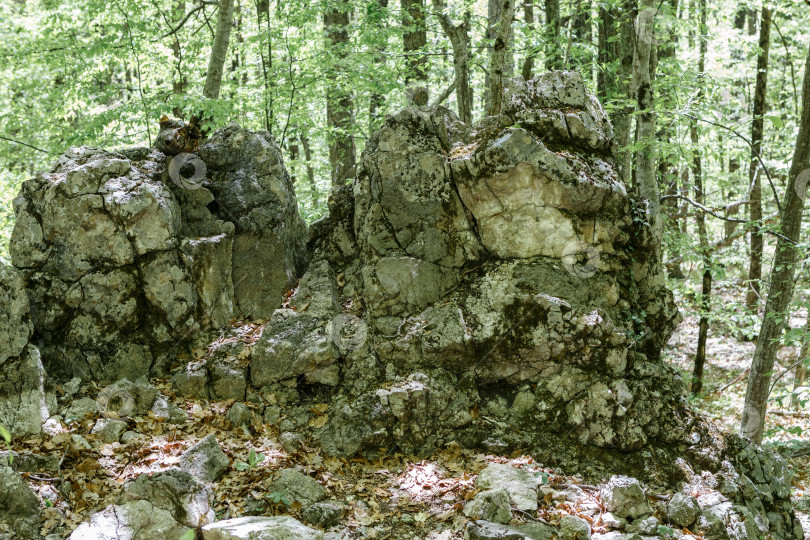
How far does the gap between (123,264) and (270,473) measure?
322 centimetres

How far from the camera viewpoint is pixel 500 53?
748cm

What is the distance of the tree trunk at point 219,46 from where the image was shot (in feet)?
31.1

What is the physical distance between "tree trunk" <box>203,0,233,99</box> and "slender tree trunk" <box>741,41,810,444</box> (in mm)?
9005

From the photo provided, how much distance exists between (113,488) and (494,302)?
4.26 metres

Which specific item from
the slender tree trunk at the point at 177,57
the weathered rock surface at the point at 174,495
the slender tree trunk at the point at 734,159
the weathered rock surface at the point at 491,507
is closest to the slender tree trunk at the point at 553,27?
the slender tree trunk at the point at 734,159

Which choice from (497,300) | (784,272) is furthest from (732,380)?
(497,300)

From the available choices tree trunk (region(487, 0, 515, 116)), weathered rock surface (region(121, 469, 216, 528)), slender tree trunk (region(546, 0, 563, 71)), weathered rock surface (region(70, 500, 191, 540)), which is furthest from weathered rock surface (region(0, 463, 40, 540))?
slender tree trunk (region(546, 0, 563, 71))

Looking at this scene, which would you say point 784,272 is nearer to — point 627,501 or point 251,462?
point 627,501

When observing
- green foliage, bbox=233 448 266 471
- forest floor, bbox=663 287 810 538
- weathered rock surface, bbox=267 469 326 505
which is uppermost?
green foliage, bbox=233 448 266 471

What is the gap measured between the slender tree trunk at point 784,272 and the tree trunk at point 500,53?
13.5 feet

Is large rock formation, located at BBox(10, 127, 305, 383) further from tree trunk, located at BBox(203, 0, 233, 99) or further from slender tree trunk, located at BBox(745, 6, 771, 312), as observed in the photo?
slender tree trunk, located at BBox(745, 6, 771, 312)

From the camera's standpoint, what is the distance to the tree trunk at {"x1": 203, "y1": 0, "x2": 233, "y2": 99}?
9492mm

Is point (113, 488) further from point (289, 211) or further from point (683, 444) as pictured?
point (683, 444)

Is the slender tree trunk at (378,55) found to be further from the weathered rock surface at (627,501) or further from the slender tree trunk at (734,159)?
the weathered rock surface at (627,501)
